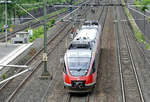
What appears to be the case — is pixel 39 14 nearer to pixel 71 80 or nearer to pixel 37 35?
pixel 37 35

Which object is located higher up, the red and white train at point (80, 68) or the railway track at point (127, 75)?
the red and white train at point (80, 68)

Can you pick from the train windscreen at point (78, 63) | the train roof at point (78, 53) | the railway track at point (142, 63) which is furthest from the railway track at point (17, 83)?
the railway track at point (142, 63)

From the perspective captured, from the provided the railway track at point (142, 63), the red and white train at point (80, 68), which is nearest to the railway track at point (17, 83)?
the red and white train at point (80, 68)

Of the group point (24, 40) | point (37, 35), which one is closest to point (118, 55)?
point (24, 40)

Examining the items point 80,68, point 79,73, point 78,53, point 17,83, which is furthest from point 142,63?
point 17,83

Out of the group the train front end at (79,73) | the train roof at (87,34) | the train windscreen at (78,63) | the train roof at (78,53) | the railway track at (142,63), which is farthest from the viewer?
the train roof at (87,34)

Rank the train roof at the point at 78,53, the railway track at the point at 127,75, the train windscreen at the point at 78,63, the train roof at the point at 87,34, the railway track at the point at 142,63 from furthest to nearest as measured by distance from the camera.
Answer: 1. the train roof at the point at 87,34
2. the railway track at the point at 142,63
3. the train roof at the point at 78,53
4. the railway track at the point at 127,75
5. the train windscreen at the point at 78,63

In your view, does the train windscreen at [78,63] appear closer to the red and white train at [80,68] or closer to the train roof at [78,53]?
the red and white train at [80,68]

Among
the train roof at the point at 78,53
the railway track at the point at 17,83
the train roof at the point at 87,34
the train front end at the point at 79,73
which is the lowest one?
the railway track at the point at 17,83

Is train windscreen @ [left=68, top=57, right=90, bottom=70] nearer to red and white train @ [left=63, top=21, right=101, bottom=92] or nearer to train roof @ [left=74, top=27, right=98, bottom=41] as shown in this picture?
red and white train @ [left=63, top=21, right=101, bottom=92]

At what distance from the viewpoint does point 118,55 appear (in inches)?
1312

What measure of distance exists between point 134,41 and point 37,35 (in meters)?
15.2

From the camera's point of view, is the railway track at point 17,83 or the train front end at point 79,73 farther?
the railway track at point 17,83

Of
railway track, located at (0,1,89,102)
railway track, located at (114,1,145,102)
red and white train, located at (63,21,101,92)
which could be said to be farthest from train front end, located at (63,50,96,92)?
railway track, located at (0,1,89,102)
